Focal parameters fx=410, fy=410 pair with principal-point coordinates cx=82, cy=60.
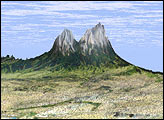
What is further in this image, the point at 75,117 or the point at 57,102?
the point at 57,102

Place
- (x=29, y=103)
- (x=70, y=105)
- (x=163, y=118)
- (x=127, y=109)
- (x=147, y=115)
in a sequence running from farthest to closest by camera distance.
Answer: (x=29, y=103)
(x=70, y=105)
(x=127, y=109)
(x=147, y=115)
(x=163, y=118)

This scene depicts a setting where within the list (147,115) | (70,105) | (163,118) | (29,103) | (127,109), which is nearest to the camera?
(163,118)

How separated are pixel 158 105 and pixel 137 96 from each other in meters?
32.6

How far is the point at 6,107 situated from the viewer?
171 m

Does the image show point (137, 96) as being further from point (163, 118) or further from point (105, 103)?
point (163, 118)

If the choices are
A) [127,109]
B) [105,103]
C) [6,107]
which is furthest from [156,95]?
[6,107]

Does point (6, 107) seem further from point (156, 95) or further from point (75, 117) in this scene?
point (156, 95)

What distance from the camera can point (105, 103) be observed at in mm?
169875

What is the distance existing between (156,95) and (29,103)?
5693 cm

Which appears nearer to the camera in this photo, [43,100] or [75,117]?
[75,117]

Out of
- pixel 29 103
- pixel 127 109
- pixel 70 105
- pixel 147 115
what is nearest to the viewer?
pixel 147 115

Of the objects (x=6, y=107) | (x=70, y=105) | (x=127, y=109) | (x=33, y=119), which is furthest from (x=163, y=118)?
(x=6, y=107)

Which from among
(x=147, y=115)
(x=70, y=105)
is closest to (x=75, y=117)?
(x=147, y=115)

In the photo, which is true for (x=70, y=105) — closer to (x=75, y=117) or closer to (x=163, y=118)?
(x=75, y=117)
